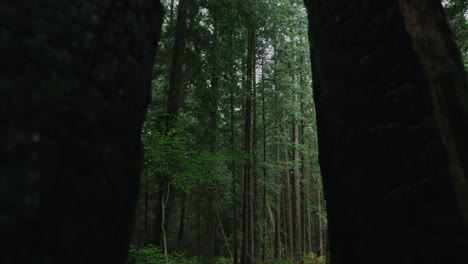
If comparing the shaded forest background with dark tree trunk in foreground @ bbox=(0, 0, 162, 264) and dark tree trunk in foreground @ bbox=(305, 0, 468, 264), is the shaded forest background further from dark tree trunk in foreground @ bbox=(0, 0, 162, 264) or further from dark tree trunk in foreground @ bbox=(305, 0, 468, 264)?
dark tree trunk in foreground @ bbox=(0, 0, 162, 264)

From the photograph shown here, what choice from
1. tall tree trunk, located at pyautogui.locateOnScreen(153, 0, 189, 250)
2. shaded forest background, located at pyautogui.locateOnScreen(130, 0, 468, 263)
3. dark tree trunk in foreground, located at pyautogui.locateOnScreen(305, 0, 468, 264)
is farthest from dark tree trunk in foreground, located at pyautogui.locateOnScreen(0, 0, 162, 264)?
tall tree trunk, located at pyautogui.locateOnScreen(153, 0, 189, 250)

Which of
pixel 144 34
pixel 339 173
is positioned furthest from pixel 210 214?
pixel 144 34

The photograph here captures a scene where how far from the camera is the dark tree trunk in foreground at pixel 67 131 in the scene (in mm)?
1052

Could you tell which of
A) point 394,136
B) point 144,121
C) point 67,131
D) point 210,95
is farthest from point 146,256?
point 67,131

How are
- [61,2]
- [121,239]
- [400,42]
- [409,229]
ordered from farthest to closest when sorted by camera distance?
1. [400,42]
2. [409,229]
3. [121,239]
4. [61,2]

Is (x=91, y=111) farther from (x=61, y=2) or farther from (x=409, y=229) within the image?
(x=409, y=229)

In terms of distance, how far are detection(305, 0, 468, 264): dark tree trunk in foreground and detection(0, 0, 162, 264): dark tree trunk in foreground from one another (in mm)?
1876

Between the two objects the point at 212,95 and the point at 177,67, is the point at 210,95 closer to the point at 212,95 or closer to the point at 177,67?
the point at 212,95

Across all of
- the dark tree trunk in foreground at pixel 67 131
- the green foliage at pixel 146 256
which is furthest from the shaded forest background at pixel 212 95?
the dark tree trunk in foreground at pixel 67 131

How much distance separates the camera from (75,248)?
1.19m

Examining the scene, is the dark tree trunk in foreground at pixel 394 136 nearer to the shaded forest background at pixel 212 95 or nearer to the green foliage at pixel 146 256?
the shaded forest background at pixel 212 95

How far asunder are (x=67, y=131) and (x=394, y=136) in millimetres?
2211

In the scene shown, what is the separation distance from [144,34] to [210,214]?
60.2ft

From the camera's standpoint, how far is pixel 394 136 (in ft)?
7.71
